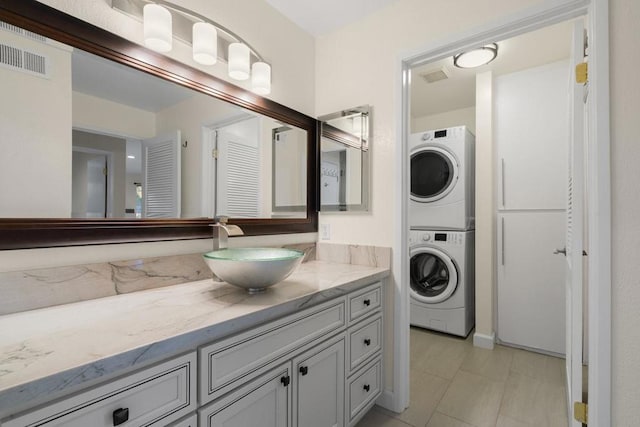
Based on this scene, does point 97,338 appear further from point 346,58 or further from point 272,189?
point 346,58

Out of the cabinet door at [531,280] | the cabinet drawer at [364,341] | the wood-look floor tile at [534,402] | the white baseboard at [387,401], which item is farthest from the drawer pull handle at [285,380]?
the cabinet door at [531,280]

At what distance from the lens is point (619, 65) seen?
3.74 feet

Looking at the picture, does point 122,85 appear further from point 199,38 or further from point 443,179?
point 443,179

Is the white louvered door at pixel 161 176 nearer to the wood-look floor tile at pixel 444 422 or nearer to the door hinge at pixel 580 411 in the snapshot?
the wood-look floor tile at pixel 444 422

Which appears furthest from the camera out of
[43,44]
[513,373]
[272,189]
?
[513,373]

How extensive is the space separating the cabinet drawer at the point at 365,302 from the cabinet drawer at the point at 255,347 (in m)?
0.19

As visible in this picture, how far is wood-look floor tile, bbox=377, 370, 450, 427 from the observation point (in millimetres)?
1683

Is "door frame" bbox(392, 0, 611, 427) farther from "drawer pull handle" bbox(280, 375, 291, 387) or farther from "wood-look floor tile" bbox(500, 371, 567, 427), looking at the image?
"drawer pull handle" bbox(280, 375, 291, 387)

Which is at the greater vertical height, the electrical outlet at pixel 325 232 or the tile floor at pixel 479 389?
the electrical outlet at pixel 325 232

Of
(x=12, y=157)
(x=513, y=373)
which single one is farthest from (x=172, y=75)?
(x=513, y=373)

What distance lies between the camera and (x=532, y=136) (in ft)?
8.13

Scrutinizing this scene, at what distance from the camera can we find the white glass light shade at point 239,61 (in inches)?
60.1

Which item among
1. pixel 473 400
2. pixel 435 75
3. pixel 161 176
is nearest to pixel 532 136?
pixel 435 75

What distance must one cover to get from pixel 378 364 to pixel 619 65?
68.1 inches
